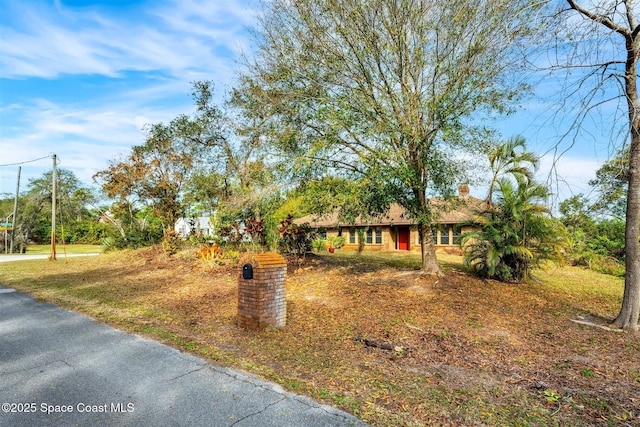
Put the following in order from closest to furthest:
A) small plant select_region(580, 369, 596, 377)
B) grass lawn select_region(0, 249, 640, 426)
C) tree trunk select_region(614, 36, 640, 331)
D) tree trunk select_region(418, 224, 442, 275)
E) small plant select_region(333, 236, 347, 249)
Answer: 1. grass lawn select_region(0, 249, 640, 426)
2. small plant select_region(580, 369, 596, 377)
3. tree trunk select_region(614, 36, 640, 331)
4. tree trunk select_region(418, 224, 442, 275)
5. small plant select_region(333, 236, 347, 249)

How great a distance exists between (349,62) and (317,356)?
688cm

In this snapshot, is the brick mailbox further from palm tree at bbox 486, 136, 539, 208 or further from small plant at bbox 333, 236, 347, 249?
small plant at bbox 333, 236, 347, 249

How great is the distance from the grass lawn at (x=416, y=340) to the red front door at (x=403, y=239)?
13.2 metres

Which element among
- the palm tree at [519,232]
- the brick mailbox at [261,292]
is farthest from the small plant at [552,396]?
the palm tree at [519,232]

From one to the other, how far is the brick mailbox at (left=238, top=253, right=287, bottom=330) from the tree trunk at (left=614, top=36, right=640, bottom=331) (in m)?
5.71

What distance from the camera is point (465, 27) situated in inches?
306

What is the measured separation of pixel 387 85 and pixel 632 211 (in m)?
5.40

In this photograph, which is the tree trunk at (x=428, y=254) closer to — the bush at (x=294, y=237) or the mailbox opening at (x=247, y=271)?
the bush at (x=294, y=237)

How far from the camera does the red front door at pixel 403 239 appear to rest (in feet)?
77.5

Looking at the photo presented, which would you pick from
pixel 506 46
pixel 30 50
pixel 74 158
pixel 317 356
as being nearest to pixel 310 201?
pixel 317 356

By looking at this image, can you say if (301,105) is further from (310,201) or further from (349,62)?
(310,201)

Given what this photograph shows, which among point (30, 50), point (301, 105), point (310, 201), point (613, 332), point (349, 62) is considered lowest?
point (613, 332)

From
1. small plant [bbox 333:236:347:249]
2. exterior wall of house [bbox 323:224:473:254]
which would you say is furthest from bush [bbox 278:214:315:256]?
small plant [bbox 333:236:347:249]

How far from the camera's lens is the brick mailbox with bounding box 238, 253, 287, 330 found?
5426mm
